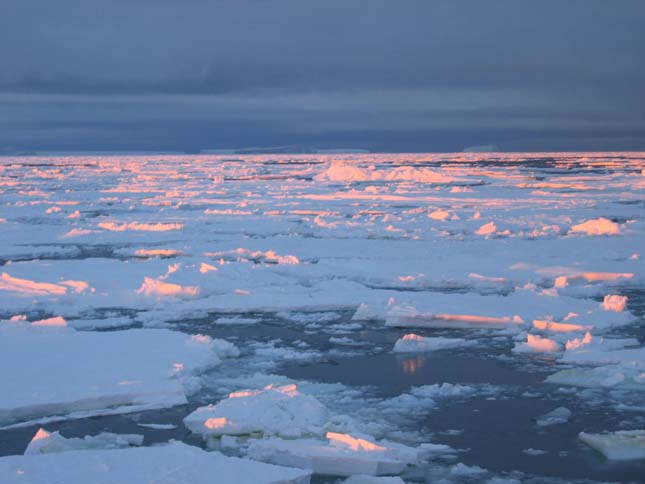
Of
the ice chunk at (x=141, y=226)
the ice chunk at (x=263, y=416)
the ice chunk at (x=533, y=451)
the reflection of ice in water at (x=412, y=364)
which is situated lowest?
the reflection of ice in water at (x=412, y=364)

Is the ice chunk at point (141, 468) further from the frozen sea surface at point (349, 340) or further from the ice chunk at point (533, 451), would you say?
the ice chunk at point (533, 451)

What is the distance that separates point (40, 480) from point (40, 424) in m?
1.27

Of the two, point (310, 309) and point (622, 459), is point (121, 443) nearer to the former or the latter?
point (622, 459)

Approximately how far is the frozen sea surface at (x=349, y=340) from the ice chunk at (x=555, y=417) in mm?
30

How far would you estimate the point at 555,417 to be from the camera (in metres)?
5.40

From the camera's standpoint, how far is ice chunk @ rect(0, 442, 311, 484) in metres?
4.16

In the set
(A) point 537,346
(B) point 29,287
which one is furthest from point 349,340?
(B) point 29,287

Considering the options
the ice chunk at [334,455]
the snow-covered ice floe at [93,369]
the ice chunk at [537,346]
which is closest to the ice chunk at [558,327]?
the ice chunk at [537,346]

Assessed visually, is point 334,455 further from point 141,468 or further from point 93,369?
point 93,369

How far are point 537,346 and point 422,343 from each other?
924 millimetres

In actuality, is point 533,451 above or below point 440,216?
below

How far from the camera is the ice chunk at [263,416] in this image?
4996 millimetres

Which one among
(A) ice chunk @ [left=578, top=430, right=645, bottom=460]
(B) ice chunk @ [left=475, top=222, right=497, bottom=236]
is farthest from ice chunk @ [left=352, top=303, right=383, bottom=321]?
(B) ice chunk @ [left=475, top=222, right=497, bottom=236]

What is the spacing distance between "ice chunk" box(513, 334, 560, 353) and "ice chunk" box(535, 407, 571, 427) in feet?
5.14
